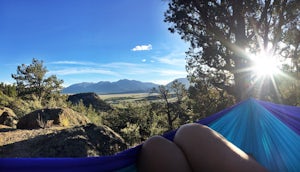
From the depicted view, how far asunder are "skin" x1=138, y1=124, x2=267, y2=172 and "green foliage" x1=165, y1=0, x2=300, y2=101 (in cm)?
977

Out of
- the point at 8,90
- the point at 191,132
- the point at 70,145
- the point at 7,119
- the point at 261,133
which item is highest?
the point at 8,90

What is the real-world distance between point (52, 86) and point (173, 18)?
24.7 meters

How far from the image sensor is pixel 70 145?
5219 millimetres

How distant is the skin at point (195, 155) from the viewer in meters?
1.99

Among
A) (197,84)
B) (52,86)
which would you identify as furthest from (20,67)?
(197,84)

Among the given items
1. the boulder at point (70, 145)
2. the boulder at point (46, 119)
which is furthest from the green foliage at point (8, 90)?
the boulder at point (70, 145)

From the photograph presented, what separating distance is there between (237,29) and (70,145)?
920 cm

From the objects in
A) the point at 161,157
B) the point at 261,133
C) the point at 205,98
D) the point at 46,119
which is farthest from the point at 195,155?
the point at 205,98

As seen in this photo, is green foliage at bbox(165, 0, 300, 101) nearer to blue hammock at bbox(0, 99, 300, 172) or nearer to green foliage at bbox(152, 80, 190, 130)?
blue hammock at bbox(0, 99, 300, 172)

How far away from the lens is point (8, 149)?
217 inches

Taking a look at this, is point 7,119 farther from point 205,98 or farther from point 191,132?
point 205,98

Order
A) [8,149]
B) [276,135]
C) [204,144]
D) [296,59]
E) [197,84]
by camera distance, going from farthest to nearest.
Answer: [197,84] → [296,59] → [8,149] → [276,135] → [204,144]

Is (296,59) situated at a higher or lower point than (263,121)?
higher

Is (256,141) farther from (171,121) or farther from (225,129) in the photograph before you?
(171,121)
